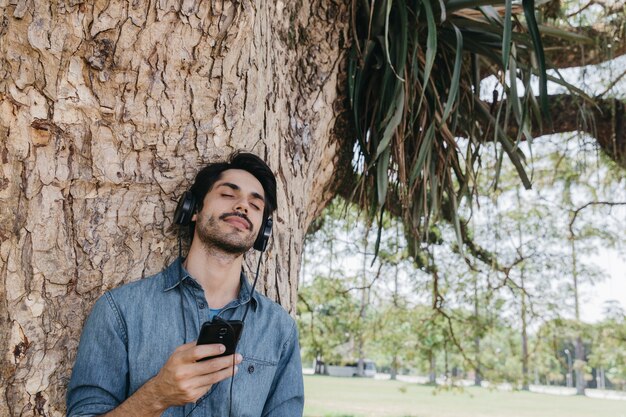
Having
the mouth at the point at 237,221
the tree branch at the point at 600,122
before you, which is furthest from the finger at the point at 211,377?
the tree branch at the point at 600,122

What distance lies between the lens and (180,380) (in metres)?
1.26

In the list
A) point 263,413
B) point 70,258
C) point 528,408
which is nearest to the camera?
point 70,258

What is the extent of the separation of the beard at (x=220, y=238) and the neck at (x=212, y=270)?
0.06 feet

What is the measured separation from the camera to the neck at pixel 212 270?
163 centimetres

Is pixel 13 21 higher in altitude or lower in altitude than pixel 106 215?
higher

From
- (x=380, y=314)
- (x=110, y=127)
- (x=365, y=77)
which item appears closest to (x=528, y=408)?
(x=380, y=314)

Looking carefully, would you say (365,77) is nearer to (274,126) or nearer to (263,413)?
(274,126)

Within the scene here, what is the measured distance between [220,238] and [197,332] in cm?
25

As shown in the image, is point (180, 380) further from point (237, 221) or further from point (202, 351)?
point (237, 221)

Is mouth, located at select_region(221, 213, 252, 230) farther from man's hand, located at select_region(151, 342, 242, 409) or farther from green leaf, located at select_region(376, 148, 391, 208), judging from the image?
green leaf, located at select_region(376, 148, 391, 208)

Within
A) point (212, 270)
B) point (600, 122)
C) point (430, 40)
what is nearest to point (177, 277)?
point (212, 270)

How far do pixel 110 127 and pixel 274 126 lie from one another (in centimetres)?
56

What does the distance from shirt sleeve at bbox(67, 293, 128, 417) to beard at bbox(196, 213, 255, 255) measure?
302 mm

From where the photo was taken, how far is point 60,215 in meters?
1.52
